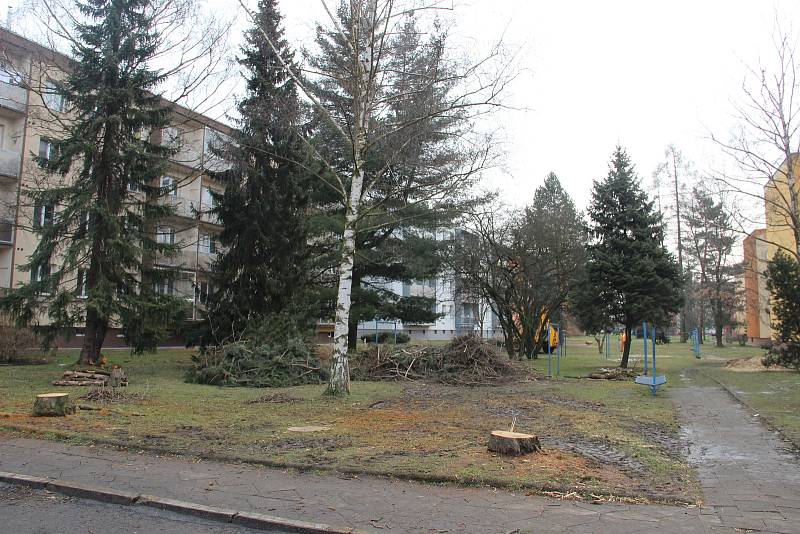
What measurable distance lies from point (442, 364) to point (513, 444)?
1292 centimetres

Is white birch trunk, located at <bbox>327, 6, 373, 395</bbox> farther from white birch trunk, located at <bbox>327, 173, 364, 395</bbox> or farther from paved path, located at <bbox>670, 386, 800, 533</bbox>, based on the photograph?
paved path, located at <bbox>670, 386, 800, 533</bbox>

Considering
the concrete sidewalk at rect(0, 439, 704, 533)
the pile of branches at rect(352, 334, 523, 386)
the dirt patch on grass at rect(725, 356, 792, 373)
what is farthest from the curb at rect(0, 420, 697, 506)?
the dirt patch on grass at rect(725, 356, 792, 373)

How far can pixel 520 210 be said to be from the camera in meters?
30.7

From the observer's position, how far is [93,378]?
15398 millimetres

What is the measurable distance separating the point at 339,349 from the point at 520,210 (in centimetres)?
1972

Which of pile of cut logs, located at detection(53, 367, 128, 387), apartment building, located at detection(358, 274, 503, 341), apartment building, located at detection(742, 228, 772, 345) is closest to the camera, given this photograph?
pile of cut logs, located at detection(53, 367, 128, 387)

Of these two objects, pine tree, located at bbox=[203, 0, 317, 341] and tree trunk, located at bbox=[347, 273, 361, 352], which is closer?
pine tree, located at bbox=[203, 0, 317, 341]

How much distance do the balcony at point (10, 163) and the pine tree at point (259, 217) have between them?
35.5ft

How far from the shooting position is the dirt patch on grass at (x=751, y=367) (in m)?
23.7

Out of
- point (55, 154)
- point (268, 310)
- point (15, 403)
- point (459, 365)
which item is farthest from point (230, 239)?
point (15, 403)

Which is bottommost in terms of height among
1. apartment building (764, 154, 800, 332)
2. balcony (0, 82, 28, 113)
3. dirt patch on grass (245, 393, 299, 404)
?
dirt patch on grass (245, 393, 299, 404)

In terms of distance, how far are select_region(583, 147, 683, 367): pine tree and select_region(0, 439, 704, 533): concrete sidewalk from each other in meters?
20.7

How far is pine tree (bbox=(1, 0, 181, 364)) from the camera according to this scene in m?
17.6

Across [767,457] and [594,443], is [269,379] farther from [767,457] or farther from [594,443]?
[767,457]
